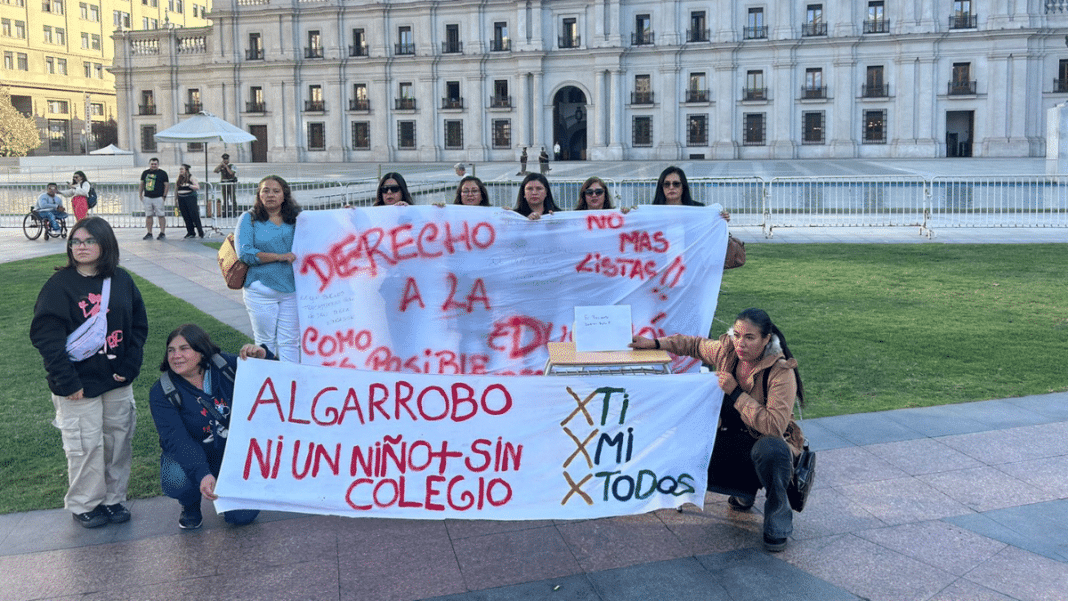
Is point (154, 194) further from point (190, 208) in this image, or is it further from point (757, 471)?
point (757, 471)

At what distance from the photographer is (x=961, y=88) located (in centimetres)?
5628

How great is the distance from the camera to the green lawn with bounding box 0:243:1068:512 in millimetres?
7227

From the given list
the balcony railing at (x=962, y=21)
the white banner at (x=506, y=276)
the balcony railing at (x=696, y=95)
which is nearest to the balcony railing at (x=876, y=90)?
the balcony railing at (x=962, y=21)

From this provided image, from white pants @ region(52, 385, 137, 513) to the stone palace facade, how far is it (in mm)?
55418

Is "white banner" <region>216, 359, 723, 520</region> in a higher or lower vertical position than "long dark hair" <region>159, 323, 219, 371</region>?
lower

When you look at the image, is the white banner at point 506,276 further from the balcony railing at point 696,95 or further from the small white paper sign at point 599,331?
the balcony railing at point 696,95

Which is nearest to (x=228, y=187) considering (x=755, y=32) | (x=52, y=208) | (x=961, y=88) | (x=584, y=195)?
(x=52, y=208)

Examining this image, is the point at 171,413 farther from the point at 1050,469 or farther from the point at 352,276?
the point at 1050,469

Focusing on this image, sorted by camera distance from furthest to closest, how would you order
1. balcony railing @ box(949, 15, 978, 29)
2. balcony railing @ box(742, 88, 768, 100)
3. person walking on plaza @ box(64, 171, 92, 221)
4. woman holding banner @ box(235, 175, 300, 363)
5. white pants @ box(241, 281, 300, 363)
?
balcony railing @ box(742, 88, 768, 100)
balcony railing @ box(949, 15, 978, 29)
person walking on plaza @ box(64, 171, 92, 221)
white pants @ box(241, 281, 300, 363)
woman holding banner @ box(235, 175, 300, 363)

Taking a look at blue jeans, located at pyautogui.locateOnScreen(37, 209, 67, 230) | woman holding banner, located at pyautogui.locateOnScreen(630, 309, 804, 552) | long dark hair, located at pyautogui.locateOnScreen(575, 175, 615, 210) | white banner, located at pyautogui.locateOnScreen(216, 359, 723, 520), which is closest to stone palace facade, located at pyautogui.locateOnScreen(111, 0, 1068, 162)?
blue jeans, located at pyautogui.locateOnScreen(37, 209, 67, 230)

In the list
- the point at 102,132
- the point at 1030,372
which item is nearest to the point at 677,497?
the point at 1030,372

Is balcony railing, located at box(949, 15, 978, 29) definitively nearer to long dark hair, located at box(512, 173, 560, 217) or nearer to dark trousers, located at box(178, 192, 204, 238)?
dark trousers, located at box(178, 192, 204, 238)

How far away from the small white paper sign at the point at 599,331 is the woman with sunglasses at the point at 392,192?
226 centimetres

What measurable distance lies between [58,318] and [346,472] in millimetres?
1749
